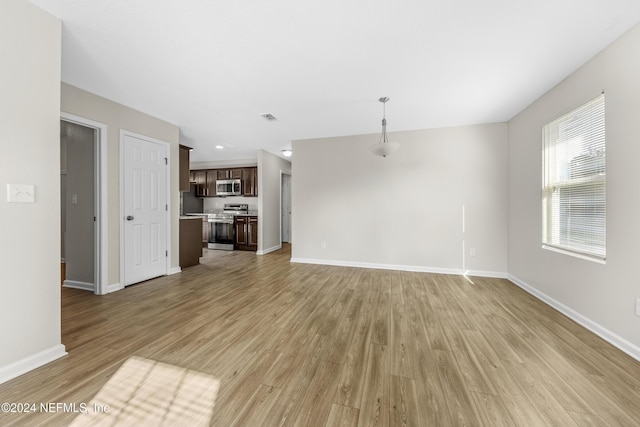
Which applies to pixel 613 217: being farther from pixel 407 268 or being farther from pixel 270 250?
pixel 270 250

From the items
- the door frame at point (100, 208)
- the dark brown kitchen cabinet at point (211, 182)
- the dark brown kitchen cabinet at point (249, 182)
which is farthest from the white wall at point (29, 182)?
the dark brown kitchen cabinet at point (211, 182)

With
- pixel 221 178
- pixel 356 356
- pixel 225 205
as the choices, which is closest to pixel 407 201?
pixel 356 356

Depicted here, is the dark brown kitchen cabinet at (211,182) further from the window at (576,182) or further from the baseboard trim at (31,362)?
the window at (576,182)

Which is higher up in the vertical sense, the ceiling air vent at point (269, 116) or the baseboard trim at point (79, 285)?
the ceiling air vent at point (269, 116)

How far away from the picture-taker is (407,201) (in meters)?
4.47

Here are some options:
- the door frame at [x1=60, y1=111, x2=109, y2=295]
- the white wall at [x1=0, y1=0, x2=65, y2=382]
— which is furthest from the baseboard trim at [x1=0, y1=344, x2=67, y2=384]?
the door frame at [x1=60, y1=111, x2=109, y2=295]

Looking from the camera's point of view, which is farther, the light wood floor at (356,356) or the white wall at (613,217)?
the white wall at (613,217)

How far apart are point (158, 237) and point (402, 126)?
4.43 metres

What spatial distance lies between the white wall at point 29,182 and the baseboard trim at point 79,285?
1.85m

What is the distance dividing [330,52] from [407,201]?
293 cm

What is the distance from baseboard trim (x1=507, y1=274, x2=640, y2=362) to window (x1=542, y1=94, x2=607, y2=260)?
0.61 m

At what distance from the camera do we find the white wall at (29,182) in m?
1.63

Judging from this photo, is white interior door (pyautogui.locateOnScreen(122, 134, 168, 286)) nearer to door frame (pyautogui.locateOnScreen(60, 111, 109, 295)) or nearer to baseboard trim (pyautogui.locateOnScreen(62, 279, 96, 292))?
door frame (pyautogui.locateOnScreen(60, 111, 109, 295))

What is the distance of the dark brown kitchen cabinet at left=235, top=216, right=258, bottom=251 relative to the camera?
21.0ft
